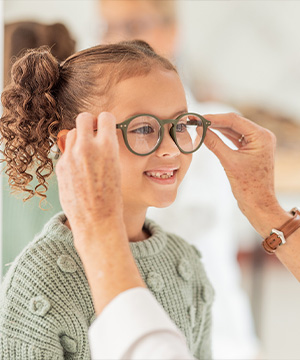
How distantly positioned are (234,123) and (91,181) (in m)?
0.51

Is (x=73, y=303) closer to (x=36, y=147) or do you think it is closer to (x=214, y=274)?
(x=36, y=147)

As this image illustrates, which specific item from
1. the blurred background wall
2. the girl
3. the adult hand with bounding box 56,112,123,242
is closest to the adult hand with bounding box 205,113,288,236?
the girl

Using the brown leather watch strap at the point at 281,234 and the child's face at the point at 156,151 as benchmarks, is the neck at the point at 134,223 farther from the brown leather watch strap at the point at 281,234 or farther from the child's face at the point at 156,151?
the brown leather watch strap at the point at 281,234

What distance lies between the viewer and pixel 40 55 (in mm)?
1062

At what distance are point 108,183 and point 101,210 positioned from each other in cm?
4

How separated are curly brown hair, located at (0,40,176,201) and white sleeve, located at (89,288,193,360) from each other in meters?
0.38

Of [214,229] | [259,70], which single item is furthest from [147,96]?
[259,70]

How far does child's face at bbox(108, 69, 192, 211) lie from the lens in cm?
100

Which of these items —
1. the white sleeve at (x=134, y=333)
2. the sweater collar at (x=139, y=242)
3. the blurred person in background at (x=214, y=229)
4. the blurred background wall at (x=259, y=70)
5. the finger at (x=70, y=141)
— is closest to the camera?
the white sleeve at (x=134, y=333)

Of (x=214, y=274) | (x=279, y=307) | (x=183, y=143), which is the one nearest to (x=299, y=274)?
(x=183, y=143)

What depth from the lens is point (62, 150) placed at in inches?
40.1

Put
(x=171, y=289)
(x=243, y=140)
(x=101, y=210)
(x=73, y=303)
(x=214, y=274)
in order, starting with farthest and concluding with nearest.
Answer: (x=214, y=274) < (x=243, y=140) < (x=171, y=289) < (x=73, y=303) < (x=101, y=210)

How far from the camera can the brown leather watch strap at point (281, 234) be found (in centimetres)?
116

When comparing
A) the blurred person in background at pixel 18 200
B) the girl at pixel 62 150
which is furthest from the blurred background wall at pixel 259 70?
the girl at pixel 62 150
